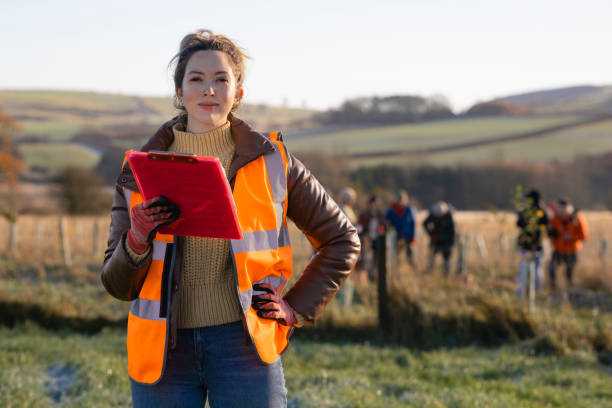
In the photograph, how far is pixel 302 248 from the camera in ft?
57.1

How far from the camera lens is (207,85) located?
6.86 feet

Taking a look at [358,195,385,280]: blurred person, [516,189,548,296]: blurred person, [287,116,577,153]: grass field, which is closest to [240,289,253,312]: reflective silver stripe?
[516,189,548,296]: blurred person

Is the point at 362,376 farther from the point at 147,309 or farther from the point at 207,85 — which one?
the point at 207,85

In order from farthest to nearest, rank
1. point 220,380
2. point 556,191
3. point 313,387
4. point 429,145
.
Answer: point 429,145 → point 556,191 → point 313,387 → point 220,380

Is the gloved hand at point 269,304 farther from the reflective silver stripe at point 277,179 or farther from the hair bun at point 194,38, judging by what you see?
the hair bun at point 194,38

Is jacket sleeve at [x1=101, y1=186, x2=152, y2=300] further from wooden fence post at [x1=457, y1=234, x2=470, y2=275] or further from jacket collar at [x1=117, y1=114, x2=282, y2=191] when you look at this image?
wooden fence post at [x1=457, y1=234, x2=470, y2=275]

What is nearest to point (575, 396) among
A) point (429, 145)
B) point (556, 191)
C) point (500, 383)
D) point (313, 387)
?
point (500, 383)

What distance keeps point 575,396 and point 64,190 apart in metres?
34.9

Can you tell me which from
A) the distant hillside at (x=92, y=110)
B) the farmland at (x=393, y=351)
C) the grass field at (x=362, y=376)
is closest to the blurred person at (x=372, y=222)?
the farmland at (x=393, y=351)

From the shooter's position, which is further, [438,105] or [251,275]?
[438,105]

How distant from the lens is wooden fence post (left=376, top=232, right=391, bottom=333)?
288 inches

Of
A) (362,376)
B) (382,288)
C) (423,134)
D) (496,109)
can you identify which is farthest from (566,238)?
(496,109)

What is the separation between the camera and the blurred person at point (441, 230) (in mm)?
12367

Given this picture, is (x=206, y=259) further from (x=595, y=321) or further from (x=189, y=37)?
(x=595, y=321)
